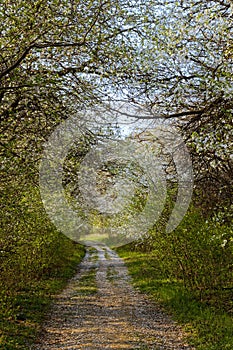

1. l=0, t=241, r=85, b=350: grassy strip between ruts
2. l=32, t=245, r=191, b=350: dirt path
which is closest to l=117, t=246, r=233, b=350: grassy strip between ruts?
l=32, t=245, r=191, b=350: dirt path

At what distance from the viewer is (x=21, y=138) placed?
7613 millimetres

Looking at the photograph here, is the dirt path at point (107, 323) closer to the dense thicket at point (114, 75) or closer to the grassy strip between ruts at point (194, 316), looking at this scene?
the grassy strip between ruts at point (194, 316)

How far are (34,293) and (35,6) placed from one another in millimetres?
7957

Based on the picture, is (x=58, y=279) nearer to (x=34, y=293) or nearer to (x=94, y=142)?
(x=34, y=293)

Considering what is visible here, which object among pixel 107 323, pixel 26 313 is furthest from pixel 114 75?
pixel 26 313

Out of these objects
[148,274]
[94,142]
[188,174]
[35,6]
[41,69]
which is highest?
[35,6]

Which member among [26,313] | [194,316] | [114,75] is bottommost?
[194,316]

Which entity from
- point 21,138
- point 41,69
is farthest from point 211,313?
point 41,69

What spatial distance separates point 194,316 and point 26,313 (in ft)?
11.2

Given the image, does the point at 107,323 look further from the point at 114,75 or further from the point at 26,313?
the point at 114,75

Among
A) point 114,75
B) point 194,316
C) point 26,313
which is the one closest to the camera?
point 114,75

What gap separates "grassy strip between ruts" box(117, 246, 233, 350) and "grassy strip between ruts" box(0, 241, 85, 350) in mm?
2659

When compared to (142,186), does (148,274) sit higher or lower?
lower

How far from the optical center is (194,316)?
855 centimetres
